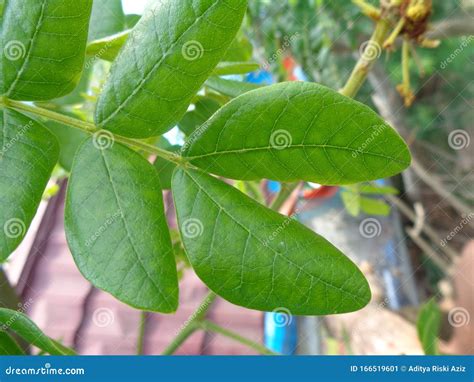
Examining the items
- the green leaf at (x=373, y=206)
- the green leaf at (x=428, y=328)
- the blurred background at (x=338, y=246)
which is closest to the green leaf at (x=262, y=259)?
the blurred background at (x=338, y=246)

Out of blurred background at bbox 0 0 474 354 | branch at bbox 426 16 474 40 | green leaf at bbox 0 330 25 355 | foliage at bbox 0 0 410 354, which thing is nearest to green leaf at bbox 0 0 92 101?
foliage at bbox 0 0 410 354

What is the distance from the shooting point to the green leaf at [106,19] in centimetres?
64

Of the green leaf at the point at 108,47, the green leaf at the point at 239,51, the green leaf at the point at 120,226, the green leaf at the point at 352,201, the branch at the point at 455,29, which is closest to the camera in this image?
the green leaf at the point at 120,226

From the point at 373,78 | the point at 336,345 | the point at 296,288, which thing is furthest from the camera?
the point at 373,78

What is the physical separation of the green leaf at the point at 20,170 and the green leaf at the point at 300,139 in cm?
13

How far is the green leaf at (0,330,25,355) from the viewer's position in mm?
543

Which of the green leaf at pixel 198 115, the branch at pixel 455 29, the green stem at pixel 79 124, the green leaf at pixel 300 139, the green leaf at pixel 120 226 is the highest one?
the branch at pixel 455 29

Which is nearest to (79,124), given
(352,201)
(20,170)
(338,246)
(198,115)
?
(20,170)

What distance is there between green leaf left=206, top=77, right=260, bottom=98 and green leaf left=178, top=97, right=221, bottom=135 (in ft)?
0.12

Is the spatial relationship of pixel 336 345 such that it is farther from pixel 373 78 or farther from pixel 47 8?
pixel 47 8

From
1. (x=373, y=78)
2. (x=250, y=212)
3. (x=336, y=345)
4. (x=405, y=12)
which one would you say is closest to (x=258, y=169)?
(x=250, y=212)

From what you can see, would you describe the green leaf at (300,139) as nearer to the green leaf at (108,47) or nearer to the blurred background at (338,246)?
the green leaf at (108,47)
